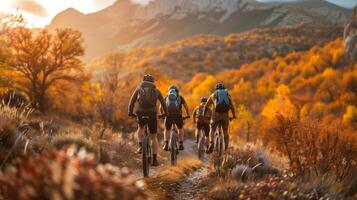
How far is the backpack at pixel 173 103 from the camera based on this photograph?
13.1 metres

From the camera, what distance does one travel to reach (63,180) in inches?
105

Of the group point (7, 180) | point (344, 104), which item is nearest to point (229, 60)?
point (344, 104)

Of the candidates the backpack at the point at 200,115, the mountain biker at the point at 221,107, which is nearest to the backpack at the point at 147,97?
the mountain biker at the point at 221,107

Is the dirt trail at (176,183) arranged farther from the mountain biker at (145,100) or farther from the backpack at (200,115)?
the backpack at (200,115)

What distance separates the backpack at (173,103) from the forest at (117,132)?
1.56 meters

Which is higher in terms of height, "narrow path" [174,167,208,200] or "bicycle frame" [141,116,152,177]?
"bicycle frame" [141,116,152,177]

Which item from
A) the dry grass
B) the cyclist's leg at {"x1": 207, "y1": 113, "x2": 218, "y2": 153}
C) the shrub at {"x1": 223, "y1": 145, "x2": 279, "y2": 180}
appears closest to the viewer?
the dry grass

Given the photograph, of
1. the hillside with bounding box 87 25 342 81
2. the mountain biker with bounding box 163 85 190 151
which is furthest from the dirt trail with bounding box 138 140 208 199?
the hillside with bounding box 87 25 342 81

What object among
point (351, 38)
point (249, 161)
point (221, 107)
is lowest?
point (249, 161)

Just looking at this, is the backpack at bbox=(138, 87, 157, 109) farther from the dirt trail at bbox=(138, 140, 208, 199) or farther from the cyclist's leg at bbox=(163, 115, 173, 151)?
the cyclist's leg at bbox=(163, 115, 173, 151)

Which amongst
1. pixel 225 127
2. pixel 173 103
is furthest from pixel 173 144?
pixel 225 127

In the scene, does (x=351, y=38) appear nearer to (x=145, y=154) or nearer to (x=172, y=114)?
(x=172, y=114)

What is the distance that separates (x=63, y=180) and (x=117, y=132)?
26.4m

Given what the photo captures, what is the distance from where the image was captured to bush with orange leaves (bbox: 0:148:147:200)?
2.70 meters
